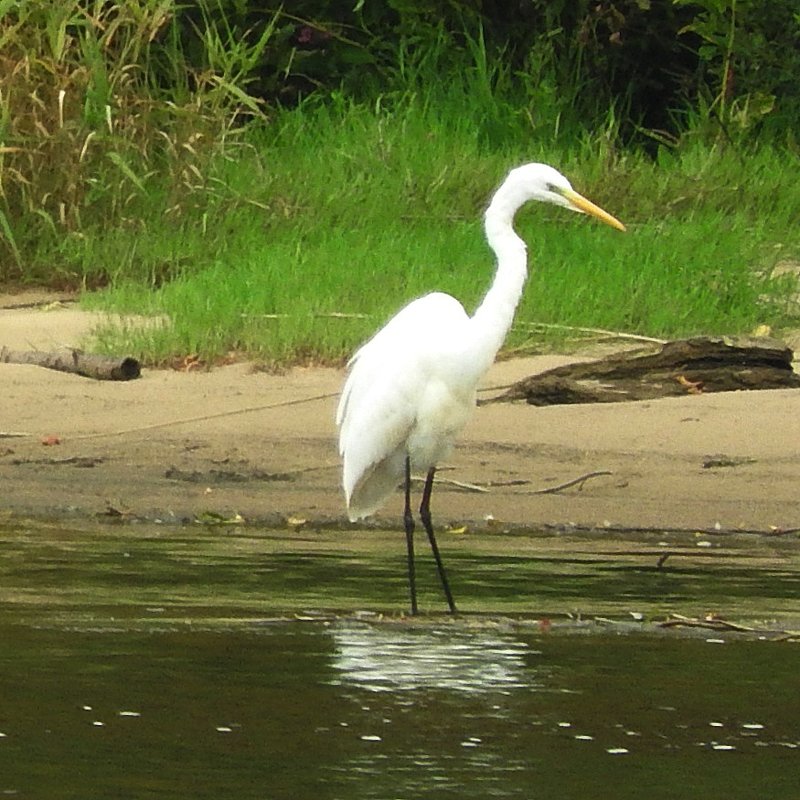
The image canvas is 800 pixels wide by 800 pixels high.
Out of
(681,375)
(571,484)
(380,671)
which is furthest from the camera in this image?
(681,375)

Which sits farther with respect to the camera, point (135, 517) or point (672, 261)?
point (672, 261)

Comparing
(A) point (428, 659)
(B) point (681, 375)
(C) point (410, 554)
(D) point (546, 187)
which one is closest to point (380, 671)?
(A) point (428, 659)

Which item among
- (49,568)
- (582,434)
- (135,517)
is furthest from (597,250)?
(49,568)

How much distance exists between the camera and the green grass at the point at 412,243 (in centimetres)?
988

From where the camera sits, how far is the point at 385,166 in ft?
40.4

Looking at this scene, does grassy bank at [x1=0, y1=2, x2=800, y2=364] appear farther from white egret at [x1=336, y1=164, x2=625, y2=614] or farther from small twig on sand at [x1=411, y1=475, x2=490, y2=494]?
white egret at [x1=336, y1=164, x2=625, y2=614]

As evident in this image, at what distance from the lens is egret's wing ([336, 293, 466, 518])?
6.64 metres

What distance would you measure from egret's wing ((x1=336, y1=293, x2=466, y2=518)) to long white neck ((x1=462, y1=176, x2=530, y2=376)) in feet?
0.39

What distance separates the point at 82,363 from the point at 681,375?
2413mm

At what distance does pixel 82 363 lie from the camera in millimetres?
9352

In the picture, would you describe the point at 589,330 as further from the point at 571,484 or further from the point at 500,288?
the point at 500,288

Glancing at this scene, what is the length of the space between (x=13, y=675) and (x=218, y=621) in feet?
2.45

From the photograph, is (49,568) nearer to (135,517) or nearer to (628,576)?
(135,517)

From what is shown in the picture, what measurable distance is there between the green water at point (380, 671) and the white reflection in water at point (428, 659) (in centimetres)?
1
